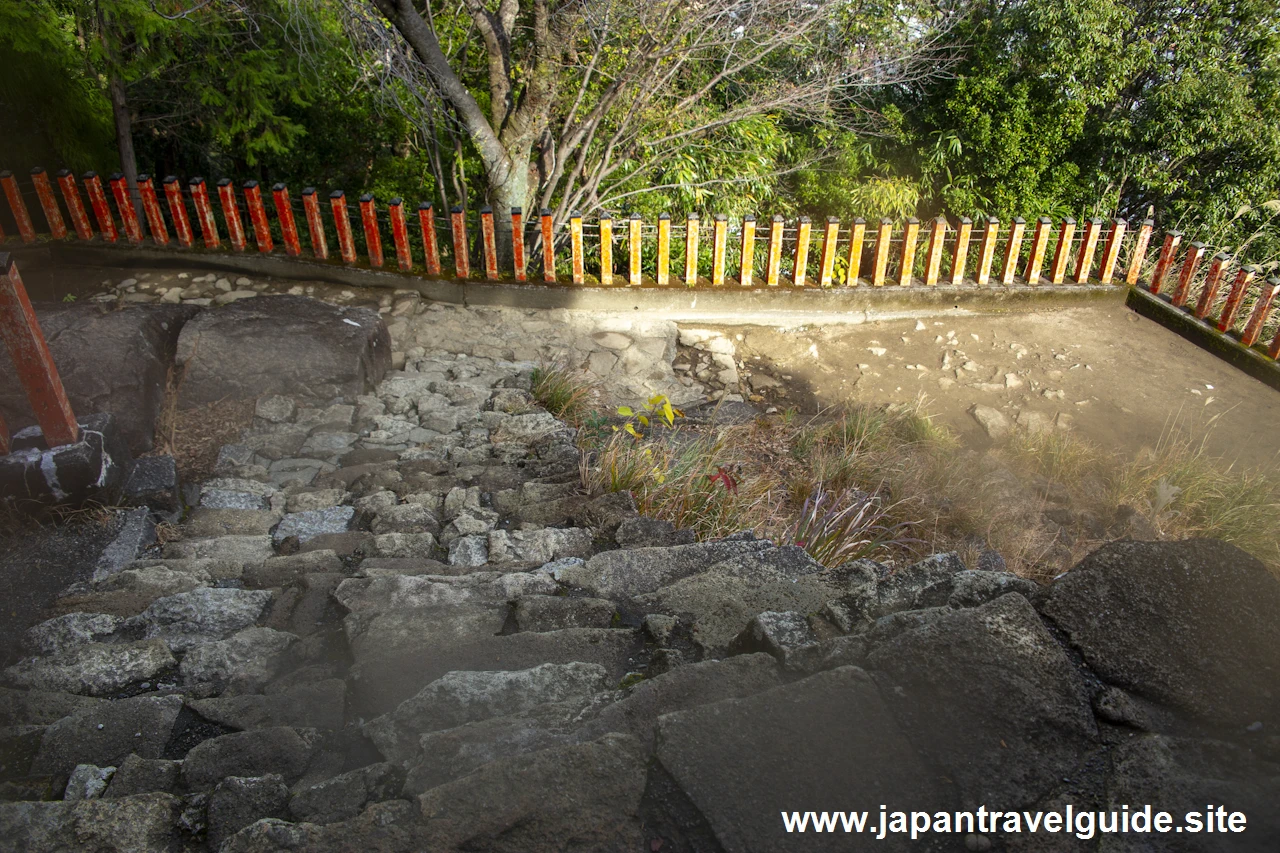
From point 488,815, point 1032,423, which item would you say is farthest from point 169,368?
point 1032,423

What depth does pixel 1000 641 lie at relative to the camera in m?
1.84

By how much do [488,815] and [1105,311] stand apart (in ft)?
27.6

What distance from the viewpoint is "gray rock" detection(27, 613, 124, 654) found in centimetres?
268

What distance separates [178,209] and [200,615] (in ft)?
20.1

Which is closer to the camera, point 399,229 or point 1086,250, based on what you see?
point 399,229

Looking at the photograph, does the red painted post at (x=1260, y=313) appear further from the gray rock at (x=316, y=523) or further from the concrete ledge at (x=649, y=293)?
the gray rock at (x=316, y=523)

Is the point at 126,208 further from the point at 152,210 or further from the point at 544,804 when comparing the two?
the point at 544,804

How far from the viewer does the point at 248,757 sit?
6.43 feet

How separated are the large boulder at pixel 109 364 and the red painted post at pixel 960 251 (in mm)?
6496

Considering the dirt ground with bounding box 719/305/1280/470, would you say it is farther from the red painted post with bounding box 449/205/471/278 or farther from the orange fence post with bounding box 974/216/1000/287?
the red painted post with bounding box 449/205/471/278

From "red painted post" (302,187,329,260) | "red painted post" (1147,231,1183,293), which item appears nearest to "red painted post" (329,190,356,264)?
"red painted post" (302,187,329,260)

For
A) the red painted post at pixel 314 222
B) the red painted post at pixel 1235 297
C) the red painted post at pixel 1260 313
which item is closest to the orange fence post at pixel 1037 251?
the red painted post at pixel 1235 297

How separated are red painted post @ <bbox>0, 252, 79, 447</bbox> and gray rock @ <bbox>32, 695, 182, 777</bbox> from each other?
5.98 feet

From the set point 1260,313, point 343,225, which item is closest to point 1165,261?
point 1260,313
